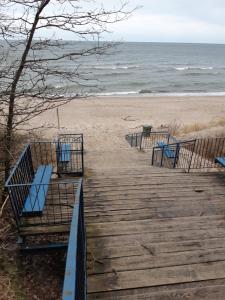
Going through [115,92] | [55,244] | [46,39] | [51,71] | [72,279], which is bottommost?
[115,92]

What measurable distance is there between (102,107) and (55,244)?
24880mm

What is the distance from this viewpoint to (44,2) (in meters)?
5.18

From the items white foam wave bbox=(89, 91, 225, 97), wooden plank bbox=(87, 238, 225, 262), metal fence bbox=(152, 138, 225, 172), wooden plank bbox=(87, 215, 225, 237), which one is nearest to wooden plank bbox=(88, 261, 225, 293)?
wooden plank bbox=(87, 238, 225, 262)

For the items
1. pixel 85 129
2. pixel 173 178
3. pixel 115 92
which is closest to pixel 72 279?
pixel 173 178

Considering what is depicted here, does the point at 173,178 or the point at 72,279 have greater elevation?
the point at 72,279

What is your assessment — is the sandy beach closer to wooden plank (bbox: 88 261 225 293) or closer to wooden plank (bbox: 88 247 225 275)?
wooden plank (bbox: 88 247 225 275)

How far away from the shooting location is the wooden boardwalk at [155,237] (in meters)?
3.62

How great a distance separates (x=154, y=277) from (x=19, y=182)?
286 centimetres

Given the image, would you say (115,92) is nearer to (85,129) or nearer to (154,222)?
(85,129)

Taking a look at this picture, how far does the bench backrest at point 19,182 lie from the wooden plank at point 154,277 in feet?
5.53

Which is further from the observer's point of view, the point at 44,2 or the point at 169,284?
the point at 44,2

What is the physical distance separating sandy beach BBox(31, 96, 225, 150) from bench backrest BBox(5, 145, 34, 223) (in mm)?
9797

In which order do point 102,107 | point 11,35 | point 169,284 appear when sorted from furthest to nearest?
1. point 102,107
2. point 11,35
3. point 169,284

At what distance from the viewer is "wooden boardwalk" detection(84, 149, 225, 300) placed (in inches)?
143
